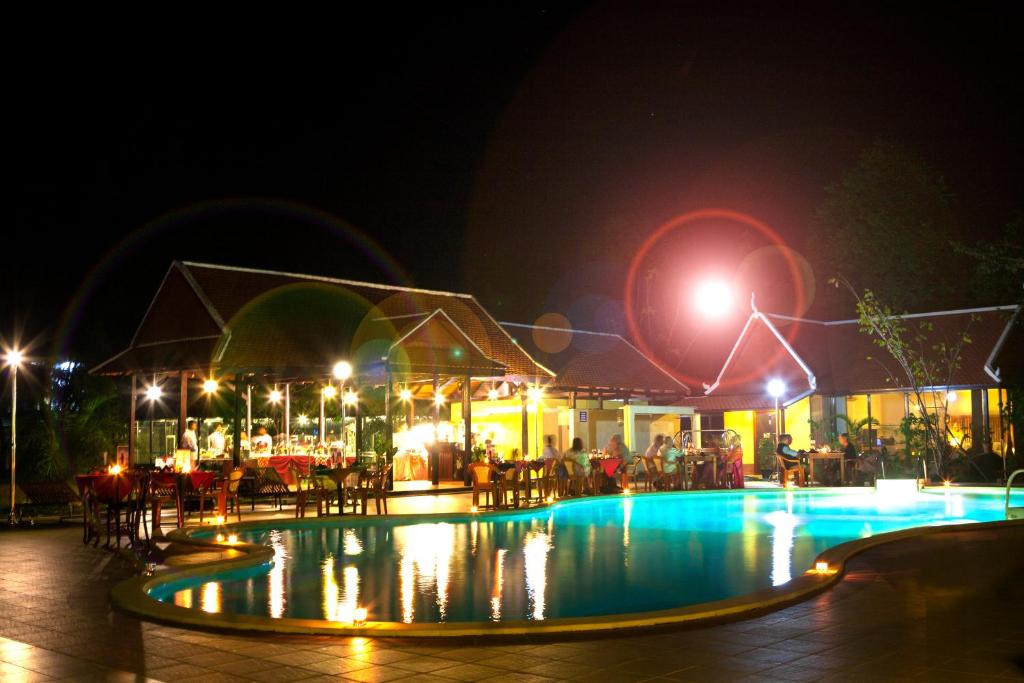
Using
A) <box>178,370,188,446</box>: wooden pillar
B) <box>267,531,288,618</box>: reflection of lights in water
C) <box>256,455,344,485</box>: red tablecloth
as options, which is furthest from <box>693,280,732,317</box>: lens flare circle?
<box>267,531,288,618</box>: reflection of lights in water

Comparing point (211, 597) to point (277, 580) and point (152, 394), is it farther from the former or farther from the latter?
point (152, 394)

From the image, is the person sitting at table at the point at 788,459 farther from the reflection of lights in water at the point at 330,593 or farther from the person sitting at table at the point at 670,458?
the reflection of lights in water at the point at 330,593

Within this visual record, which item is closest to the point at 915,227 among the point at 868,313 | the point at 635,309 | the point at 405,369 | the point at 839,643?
the point at 635,309

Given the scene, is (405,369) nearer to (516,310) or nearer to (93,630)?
(93,630)

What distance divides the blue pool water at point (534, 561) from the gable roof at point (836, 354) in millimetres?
11116

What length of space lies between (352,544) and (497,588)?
420 centimetres

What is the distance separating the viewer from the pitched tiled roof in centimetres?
3178

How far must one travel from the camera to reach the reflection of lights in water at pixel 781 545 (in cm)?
956

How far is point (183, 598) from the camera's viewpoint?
830cm

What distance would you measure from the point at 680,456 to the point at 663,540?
11071 mm

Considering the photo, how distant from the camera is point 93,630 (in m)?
6.66

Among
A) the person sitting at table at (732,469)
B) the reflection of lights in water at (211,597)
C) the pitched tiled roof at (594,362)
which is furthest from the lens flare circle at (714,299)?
the reflection of lights in water at (211,597)

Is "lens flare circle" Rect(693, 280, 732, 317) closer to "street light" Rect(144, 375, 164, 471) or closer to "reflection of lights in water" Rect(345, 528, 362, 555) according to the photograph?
"street light" Rect(144, 375, 164, 471)

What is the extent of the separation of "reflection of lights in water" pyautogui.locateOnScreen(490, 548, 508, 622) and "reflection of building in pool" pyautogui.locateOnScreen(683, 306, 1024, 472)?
17899mm
